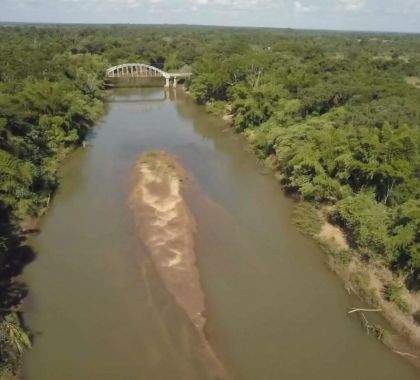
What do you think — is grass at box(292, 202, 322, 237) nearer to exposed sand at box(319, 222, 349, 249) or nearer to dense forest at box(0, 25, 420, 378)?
exposed sand at box(319, 222, 349, 249)

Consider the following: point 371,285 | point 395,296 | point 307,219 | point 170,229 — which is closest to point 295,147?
point 307,219

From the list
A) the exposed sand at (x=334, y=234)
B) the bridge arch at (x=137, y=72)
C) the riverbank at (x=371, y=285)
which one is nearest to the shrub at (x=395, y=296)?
the riverbank at (x=371, y=285)

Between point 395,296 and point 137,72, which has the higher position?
point 137,72

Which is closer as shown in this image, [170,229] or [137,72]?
[170,229]

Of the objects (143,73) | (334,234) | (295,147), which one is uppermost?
(143,73)

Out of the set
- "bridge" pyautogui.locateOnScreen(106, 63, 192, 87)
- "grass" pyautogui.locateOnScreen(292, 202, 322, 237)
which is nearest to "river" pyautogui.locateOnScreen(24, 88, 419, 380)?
"grass" pyautogui.locateOnScreen(292, 202, 322, 237)

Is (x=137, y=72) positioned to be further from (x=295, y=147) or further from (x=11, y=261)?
(x=11, y=261)

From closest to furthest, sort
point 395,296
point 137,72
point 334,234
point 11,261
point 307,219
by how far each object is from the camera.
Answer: point 395,296 < point 11,261 < point 334,234 < point 307,219 < point 137,72
